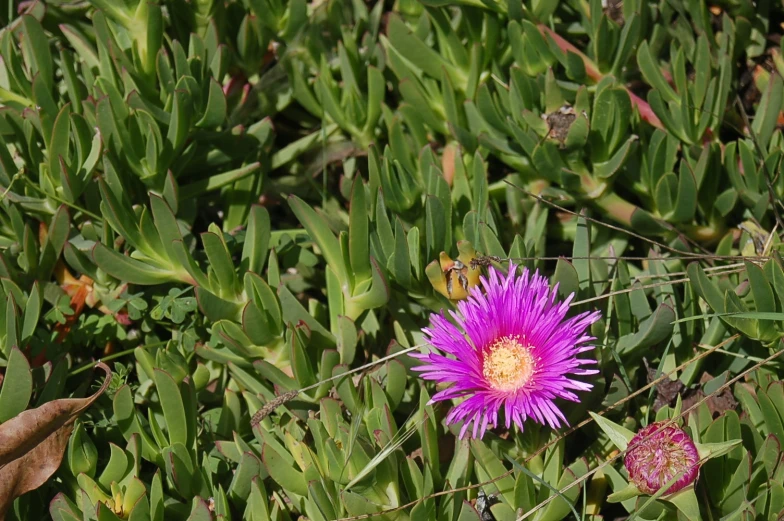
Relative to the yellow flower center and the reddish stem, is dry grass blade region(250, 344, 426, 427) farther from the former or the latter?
the reddish stem

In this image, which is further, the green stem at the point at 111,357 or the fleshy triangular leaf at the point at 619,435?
the green stem at the point at 111,357

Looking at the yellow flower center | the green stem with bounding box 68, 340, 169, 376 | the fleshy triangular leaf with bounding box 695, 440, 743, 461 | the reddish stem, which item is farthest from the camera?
the reddish stem

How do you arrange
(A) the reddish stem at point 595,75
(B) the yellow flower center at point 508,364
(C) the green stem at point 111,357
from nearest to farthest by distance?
(B) the yellow flower center at point 508,364, (C) the green stem at point 111,357, (A) the reddish stem at point 595,75

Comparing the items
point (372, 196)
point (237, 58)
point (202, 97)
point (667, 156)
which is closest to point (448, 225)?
point (372, 196)

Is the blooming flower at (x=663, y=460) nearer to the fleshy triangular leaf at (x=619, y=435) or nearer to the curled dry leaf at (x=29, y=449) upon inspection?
the fleshy triangular leaf at (x=619, y=435)

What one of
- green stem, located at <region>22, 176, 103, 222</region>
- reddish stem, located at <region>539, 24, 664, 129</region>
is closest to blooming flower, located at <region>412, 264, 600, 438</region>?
reddish stem, located at <region>539, 24, 664, 129</region>

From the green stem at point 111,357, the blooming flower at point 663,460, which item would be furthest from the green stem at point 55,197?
the blooming flower at point 663,460

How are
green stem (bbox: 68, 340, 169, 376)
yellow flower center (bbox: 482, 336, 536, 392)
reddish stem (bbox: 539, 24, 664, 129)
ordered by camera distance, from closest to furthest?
yellow flower center (bbox: 482, 336, 536, 392)
green stem (bbox: 68, 340, 169, 376)
reddish stem (bbox: 539, 24, 664, 129)

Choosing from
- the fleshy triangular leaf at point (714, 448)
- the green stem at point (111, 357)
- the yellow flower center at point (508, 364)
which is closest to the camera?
the fleshy triangular leaf at point (714, 448)
